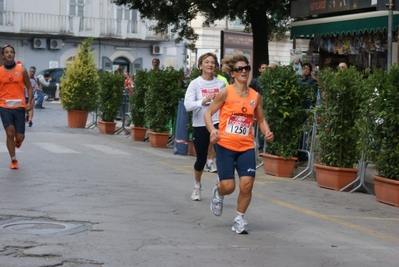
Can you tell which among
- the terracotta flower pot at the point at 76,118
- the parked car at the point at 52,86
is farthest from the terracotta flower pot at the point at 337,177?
the parked car at the point at 52,86

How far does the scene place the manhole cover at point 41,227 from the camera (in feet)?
28.0

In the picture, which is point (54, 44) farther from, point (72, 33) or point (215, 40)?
point (215, 40)

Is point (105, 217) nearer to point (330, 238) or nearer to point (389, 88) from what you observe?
point (330, 238)

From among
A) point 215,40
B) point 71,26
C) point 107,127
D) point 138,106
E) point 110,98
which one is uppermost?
point 71,26

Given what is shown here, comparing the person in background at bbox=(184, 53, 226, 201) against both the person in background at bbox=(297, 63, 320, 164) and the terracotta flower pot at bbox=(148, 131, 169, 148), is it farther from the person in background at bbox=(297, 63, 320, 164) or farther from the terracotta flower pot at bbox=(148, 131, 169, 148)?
the terracotta flower pot at bbox=(148, 131, 169, 148)

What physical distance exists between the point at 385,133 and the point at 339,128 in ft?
4.30

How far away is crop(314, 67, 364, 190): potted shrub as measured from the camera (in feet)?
43.9

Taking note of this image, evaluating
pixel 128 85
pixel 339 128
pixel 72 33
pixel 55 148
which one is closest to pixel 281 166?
pixel 339 128

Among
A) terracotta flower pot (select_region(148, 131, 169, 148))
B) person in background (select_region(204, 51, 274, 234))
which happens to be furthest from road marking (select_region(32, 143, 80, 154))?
person in background (select_region(204, 51, 274, 234))

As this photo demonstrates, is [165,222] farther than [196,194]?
No

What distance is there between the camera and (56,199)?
35.1 feet

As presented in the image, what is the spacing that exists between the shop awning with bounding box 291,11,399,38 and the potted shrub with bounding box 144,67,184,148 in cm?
293

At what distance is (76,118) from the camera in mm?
25844

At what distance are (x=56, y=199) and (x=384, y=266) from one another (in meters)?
4.45
